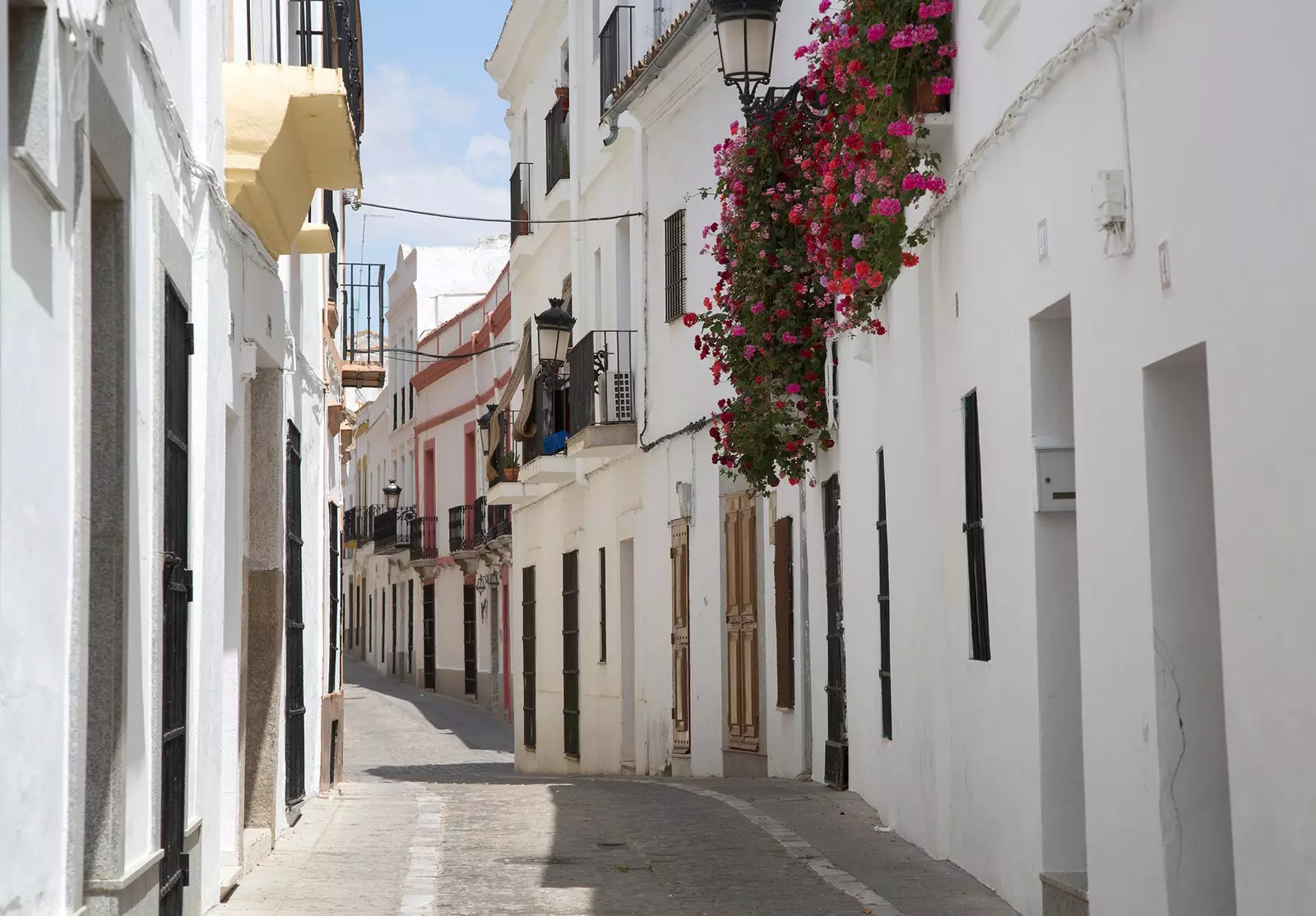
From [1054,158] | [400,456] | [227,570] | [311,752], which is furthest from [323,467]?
[400,456]

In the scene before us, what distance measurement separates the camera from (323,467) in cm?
1493

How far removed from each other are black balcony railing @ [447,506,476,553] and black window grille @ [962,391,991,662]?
2948 centimetres

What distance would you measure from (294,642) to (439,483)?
30309 millimetres

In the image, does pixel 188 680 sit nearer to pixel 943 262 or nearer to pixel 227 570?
pixel 227 570

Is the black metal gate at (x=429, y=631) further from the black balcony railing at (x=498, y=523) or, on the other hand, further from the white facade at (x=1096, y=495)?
the white facade at (x=1096, y=495)

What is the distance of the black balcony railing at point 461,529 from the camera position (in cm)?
3875

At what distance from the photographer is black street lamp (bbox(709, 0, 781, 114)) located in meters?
12.7

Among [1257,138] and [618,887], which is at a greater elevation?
[1257,138]

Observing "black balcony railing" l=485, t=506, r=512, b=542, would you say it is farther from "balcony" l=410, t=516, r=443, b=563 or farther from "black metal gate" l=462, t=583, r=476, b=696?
"balcony" l=410, t=516, r=443, b=563

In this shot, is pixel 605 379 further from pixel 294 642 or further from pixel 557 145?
pixel 294 642

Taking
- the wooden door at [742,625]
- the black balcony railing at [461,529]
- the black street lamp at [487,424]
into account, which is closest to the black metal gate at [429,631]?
the black balcony railing at [461,529]

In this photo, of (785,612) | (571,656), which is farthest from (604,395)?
(785,612)

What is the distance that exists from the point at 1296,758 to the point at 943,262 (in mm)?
5187

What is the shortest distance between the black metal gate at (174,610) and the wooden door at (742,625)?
364 inches
